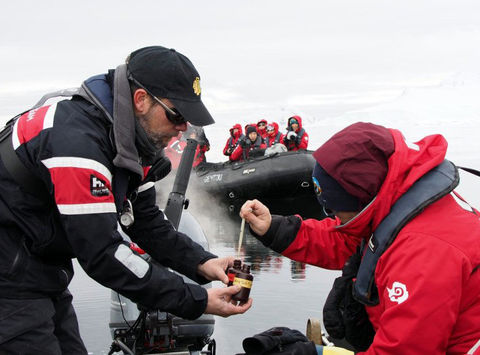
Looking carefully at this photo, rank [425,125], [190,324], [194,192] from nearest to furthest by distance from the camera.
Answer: [190,324]
[194,192]
[425,125]

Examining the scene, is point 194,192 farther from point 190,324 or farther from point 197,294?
point 197,294

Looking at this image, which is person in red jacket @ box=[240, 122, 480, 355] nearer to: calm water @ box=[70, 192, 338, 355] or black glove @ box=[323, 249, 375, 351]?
black glove @ box=[323, 249, 375, 351]

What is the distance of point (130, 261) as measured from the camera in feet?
9.37

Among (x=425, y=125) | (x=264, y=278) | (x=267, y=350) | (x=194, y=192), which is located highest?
(x=267, y=350)

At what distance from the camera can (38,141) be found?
276 cm

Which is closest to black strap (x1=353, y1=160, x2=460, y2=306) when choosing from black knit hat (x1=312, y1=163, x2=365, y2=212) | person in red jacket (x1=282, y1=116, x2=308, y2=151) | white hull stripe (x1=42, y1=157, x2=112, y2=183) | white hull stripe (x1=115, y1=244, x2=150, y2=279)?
black knit hat (x1=312, y1=163, x2=365, y2=212)

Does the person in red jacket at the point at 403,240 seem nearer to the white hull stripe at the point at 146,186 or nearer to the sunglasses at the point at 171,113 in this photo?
the sunglasses at the point at 171,113

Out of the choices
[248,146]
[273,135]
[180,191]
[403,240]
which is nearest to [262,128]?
[273,135]

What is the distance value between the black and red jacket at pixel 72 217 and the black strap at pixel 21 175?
0.08ft

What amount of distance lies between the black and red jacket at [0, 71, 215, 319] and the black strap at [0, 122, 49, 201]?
24mm

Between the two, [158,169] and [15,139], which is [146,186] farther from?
[15,139]

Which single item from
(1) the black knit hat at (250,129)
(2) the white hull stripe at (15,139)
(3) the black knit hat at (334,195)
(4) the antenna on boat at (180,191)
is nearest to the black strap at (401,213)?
(3) the black knit hat at (334,195)

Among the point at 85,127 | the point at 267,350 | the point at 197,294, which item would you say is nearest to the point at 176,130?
the point at 85,127

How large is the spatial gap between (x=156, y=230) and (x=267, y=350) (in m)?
1.18
